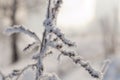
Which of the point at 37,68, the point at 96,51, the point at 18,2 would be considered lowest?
the point at 96,51

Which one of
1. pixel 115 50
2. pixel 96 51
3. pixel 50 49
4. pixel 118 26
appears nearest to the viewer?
pixel 50 49

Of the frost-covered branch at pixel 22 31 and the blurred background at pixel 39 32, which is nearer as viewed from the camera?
the frost-covered branch at pixel 22 31

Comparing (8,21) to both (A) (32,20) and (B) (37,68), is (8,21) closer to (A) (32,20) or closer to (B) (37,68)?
(A) (32,20)

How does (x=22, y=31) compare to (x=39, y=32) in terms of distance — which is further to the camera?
(x=39, y=32)

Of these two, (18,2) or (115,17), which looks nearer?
(18,2)

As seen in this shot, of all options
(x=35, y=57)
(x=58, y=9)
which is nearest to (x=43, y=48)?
(x=35, y=57)

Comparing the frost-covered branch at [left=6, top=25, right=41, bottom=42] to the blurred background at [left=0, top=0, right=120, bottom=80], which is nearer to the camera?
the frost-covered branch at [left=6, top=25, right=41, bottom=42]

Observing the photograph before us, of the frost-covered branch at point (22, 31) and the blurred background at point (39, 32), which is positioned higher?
the frost-covered branch at point (22, 31)

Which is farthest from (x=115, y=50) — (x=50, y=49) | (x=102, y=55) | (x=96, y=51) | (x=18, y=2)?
(x=50, y=49)

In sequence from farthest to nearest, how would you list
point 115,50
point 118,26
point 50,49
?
point 118,26
point 115,50
point 50,49

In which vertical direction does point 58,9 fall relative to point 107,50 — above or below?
above

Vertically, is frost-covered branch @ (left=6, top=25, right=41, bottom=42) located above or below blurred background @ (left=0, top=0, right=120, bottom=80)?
above
